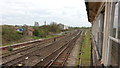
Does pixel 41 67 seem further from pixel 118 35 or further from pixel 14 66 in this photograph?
pixel 118 35

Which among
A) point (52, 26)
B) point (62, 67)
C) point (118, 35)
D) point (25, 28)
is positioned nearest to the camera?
point (118, 35)

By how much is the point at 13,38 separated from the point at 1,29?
240 cm

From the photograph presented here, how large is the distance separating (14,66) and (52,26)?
49.6m

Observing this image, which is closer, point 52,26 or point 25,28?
point 25,28

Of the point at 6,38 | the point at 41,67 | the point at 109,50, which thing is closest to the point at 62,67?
the point at 41,67

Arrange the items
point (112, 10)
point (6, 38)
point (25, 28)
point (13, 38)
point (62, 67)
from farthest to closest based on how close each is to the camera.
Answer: point (25, 28) → point (13, 38) → point (6, 38) → point (62, 67) → point (112, 10)

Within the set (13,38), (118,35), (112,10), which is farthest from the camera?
(13,38)

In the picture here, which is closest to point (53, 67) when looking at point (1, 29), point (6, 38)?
point (6, 38)

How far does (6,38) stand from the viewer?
27.2 meters

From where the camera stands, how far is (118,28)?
67.4 inches

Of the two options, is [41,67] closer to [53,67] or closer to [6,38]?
[53,67]

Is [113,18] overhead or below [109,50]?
overhead

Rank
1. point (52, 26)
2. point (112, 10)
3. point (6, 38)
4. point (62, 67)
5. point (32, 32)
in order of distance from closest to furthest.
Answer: point (112, 10), point (62, 67), point (6, 38), point (32, 32), point (52, 26)

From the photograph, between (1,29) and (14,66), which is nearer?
(14,66)
